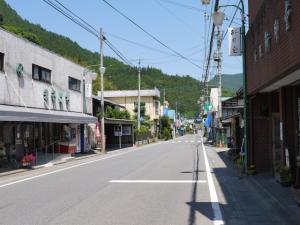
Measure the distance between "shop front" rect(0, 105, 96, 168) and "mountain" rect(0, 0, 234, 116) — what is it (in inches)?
674

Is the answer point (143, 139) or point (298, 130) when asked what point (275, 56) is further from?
point (143, 139)

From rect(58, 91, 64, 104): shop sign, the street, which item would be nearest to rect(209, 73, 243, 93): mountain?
rect(58, 91, 64, 104): shop sign

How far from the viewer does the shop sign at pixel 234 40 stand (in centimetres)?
1998

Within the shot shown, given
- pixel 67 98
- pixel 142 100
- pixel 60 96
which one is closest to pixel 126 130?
pixel 67 98

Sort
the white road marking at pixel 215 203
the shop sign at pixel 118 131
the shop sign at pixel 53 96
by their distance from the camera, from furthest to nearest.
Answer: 1. the shop sign at pixel 118 131
2. the shop sign at pixel 53 96
3. the white road marking at pixel 215 203

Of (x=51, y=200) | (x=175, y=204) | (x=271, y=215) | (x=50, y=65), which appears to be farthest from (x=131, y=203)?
(x=50, y=65)

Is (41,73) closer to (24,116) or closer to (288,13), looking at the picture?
(24,116)

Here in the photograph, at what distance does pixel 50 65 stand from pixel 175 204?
73.0ft

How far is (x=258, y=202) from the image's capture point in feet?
41.4

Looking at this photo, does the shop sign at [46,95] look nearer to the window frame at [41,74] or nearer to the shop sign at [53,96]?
the window frame at [41,74]

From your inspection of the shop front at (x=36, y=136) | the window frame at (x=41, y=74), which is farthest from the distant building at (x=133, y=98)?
the window frame at (x=41, y=74)

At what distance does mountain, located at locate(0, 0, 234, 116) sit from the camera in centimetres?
6731

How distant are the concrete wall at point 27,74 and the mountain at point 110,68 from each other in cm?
1725

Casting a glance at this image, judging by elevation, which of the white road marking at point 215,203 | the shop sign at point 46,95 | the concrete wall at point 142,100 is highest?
the concrete wall at point 142,100
